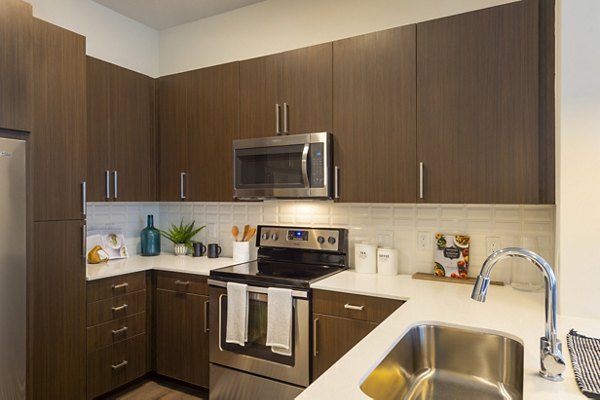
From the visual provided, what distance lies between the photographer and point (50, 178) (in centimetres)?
214

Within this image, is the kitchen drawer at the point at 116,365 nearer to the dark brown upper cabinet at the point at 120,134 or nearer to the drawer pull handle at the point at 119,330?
the drawer pull handle at the point at 119,330

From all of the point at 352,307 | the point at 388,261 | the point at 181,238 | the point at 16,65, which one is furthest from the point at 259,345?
the point at 16,65

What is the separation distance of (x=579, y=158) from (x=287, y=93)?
160 centimetres

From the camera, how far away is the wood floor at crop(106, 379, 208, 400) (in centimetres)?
260

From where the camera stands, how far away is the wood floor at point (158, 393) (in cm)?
260

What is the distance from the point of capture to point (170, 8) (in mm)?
3049

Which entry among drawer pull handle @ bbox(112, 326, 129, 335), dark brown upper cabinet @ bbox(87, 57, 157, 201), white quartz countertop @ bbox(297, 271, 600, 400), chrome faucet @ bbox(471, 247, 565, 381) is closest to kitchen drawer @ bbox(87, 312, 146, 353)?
drawer pull handle @ bbox(112, 326, 129, 335)

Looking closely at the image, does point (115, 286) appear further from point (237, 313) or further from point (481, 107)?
point (481, 107)

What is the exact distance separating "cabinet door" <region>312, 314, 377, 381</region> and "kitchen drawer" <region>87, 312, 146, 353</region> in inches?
52.7

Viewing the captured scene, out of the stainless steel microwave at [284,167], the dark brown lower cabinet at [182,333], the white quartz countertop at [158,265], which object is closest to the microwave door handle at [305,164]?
the stainless steel microwave at [284,167]

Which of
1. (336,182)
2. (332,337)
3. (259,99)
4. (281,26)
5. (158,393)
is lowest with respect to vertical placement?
(158,393)

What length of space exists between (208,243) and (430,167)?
1.95 metres

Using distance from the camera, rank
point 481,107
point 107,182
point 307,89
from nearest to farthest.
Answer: point 481,107, point 307,89, point 107,182

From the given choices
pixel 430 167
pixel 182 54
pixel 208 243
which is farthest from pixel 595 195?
pixel 182 54
